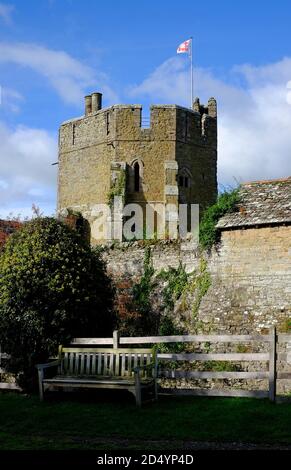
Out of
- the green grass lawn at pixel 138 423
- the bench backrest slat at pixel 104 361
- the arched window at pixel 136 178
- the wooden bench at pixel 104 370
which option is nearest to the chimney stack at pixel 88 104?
the arched window at pixel 136 178

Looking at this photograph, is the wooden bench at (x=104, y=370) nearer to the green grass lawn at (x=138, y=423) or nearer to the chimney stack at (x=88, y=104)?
the green grass lawn at (x=138, y=423)

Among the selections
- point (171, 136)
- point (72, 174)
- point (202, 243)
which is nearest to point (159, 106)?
point (171, 136)

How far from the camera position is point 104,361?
14359 mm

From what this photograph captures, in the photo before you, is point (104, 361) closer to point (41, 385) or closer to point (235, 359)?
point (41, 385)

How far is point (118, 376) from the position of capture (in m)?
14.0

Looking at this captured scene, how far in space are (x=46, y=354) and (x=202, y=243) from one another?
689 centimetres

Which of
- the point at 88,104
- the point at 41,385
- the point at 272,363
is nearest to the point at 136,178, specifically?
the point at 88,104

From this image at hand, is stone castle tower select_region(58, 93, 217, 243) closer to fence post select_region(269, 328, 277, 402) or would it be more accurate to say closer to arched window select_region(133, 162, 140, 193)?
arched window select_region(133, 162, 140, 193)

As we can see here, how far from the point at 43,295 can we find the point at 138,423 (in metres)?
5.54

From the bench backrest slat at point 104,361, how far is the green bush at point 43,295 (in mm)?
1147

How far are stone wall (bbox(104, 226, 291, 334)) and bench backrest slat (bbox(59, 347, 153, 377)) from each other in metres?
5.93

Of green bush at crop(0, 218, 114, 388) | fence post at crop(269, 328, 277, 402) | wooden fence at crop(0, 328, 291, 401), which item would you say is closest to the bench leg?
green bush at crop(0, 218, 114, 388)

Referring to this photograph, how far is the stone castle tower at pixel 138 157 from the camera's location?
3856cm

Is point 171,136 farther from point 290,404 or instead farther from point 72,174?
point 290,404
